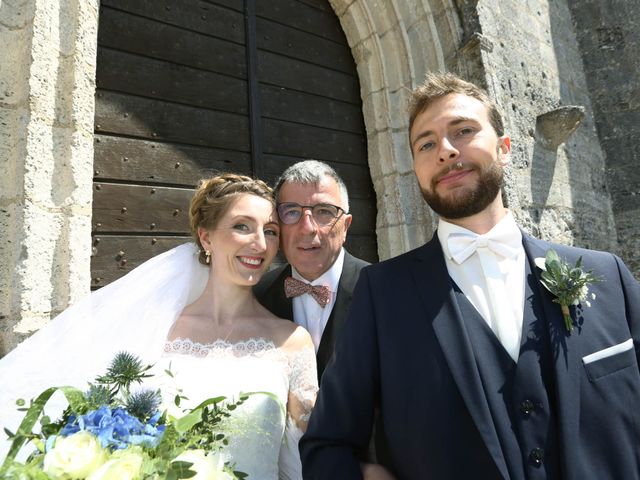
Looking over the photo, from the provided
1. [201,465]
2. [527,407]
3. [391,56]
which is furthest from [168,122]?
[527,407]

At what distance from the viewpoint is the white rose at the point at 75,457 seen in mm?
852

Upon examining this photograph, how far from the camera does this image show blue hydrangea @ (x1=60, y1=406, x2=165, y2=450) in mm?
932

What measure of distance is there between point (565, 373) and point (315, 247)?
44.5 inches

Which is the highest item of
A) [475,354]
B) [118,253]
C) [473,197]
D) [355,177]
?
[355,177]

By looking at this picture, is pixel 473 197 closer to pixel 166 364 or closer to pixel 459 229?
pixel 459 229

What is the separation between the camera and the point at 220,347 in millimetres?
1761

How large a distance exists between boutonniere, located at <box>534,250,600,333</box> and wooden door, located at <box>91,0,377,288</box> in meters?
2.11

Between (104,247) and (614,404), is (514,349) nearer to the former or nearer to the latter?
(614,404)

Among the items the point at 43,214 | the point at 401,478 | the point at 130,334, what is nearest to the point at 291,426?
the point at 401,478

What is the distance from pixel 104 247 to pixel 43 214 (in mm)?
Result: 483

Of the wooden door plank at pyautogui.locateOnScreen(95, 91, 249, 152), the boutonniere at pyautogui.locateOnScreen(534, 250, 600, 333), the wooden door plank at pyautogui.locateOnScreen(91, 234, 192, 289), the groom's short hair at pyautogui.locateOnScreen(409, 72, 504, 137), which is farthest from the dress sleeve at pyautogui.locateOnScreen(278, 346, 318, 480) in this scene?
the wooden door plank at pyautogui.locateOnScreen(95, 91, 249, 152)

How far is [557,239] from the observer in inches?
165

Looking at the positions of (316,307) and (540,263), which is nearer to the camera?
(540,263)

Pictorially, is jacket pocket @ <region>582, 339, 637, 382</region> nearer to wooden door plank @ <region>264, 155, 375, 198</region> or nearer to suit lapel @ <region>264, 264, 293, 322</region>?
suit lapel @ <region>264, 264, 293, 322</region>
